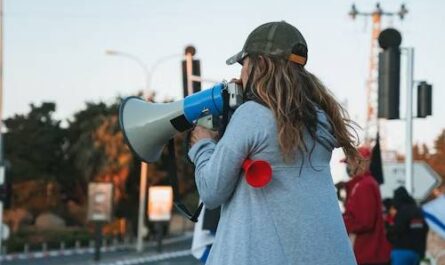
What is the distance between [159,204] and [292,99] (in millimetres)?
40542

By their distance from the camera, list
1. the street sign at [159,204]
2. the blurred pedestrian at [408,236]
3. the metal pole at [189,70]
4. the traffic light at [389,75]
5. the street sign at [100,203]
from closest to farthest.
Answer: the metal pole at [189,70] < the blurred pedestrian at [408,236] < the traffic light at [389,75] < the street sign at [100,203] < the street sign at [159,204]

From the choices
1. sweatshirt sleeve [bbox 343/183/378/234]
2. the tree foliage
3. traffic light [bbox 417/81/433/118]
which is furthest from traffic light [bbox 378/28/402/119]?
the tree foliage

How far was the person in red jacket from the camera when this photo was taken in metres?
6.32

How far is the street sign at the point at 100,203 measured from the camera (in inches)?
1426

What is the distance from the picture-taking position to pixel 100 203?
121 ft

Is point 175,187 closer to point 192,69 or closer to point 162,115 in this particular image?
point 162,115

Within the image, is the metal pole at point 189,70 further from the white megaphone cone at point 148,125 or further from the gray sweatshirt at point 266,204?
the gray sweatshirt at point 266,204

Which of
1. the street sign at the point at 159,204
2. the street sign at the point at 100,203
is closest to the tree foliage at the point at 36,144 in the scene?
the street sign at the point at 159,204

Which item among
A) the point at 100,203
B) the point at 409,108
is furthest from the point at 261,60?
the point at 100,203

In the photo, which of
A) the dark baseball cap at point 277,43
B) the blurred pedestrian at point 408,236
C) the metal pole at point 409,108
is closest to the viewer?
the dark baseball cap at point 277,43

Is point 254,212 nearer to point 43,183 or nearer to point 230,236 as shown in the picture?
point 230,236

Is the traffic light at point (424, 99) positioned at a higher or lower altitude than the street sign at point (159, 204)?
higher

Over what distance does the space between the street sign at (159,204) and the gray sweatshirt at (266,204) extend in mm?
39887

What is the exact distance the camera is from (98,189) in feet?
125
